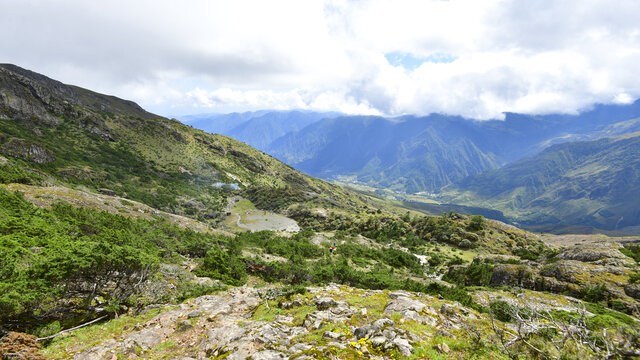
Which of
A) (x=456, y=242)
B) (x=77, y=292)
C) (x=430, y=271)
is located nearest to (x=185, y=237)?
(x=77, y=292)

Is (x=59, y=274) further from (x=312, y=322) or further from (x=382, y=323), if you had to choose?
(x=382, y=323)

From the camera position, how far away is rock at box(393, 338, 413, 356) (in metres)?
8.73

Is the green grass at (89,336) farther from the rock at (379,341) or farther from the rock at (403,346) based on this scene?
the rock at (403,346)

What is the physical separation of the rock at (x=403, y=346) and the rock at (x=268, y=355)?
4.09 metres

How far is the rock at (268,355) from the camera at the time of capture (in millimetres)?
8620

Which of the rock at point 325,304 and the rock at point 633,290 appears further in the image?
the rock at point 633,290

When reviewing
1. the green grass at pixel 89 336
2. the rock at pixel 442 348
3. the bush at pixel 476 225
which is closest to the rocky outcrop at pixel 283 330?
the green grass at pixel 89 336

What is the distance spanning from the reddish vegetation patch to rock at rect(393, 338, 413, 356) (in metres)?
13.6

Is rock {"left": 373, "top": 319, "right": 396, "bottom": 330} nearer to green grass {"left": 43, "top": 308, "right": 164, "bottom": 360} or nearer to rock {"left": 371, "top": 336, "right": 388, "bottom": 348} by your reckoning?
rock {"left": 371, "top": 336, "right": 388, "bottom": 348}

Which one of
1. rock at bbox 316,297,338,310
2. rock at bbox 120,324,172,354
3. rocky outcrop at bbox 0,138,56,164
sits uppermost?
rocky outcrop at bbox 0,138,56,164

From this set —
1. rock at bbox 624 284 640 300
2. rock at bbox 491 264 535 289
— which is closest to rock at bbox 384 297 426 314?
rock at bbox 491 264 535 289

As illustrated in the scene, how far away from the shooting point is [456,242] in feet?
170

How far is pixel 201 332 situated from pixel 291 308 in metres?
5.03

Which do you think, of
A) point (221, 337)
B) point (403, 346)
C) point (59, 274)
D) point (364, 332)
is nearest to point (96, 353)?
point (59, 274)
